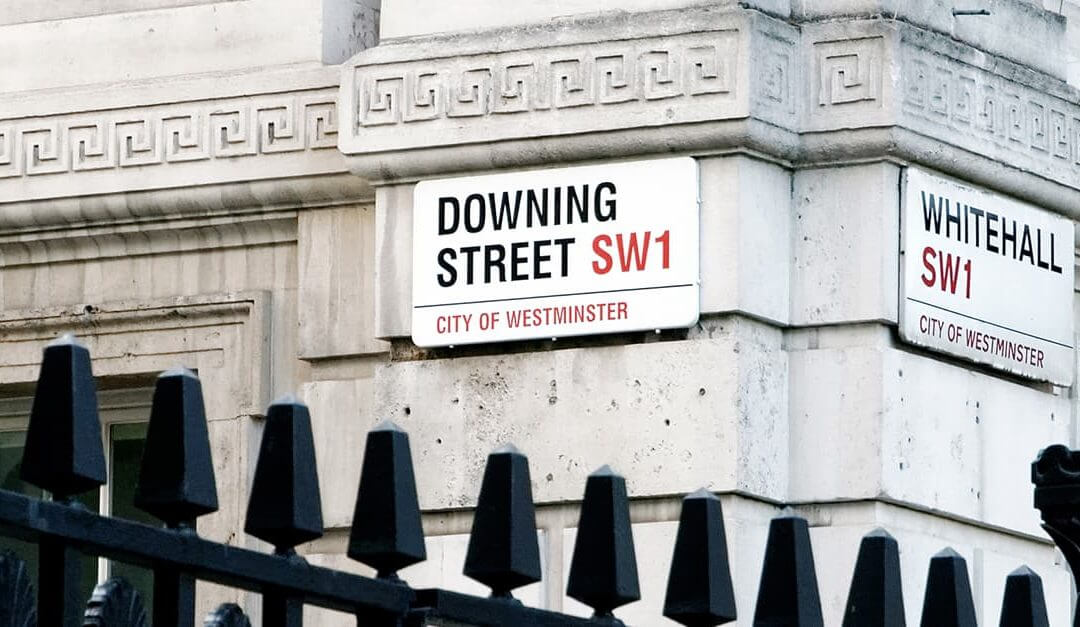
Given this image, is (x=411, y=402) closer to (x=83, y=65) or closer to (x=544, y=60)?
(x=544, y=60)

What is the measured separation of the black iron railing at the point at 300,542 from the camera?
298cm

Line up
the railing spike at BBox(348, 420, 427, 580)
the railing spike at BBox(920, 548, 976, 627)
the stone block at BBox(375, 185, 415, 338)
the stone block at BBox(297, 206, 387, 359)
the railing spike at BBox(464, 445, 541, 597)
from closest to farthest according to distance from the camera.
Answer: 1. the railing spike at BBox(348, 420, 427, 580)
2. the railing spike at BBox(464, 445, 541, 597)
3. the railing spike at BBox(920, 548, 976, 627)
4. the stone block at BBox(375, 185, 415, 338)
5. the stone block at BBox(297, 206, 387, 359)

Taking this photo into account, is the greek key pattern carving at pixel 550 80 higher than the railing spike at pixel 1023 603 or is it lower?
higher

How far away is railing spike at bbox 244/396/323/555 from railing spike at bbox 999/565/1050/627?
4.99 ft

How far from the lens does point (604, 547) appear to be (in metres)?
3.61

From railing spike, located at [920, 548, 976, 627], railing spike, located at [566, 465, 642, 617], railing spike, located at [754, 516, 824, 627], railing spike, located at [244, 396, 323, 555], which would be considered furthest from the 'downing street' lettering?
railing spike, located at [244, 396, 323, 555]

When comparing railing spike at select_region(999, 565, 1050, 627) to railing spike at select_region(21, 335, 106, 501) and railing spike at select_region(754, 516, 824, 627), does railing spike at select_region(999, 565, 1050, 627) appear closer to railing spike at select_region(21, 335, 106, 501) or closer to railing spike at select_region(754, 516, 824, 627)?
railing spike at select_region(754, 516, 824, 627)

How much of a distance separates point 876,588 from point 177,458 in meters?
1.32

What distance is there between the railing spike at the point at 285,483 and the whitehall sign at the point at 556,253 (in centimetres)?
483

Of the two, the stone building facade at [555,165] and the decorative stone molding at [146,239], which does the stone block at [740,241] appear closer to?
the stone building facade at [555,165]

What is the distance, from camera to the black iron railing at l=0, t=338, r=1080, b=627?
9.79ft

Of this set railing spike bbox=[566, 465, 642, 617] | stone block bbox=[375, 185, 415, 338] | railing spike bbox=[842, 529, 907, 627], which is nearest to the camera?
railing spike bbox=[566, 465, 642, 617]

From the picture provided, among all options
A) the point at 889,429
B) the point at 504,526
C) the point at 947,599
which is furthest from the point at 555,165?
the point at 504,526

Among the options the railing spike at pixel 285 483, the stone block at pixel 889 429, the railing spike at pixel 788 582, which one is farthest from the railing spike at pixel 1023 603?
the stone block at pixel 889 429
